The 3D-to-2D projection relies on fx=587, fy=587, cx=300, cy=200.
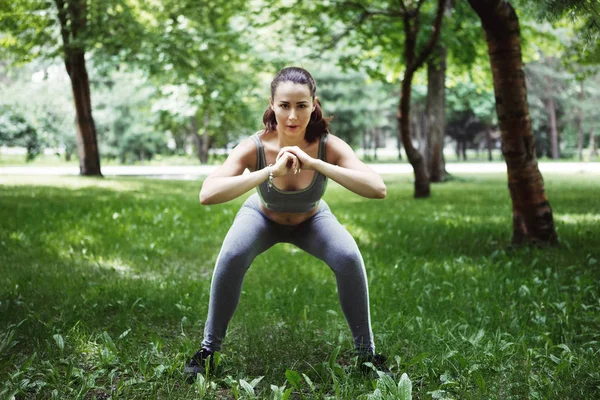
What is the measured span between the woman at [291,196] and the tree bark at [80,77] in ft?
44.6

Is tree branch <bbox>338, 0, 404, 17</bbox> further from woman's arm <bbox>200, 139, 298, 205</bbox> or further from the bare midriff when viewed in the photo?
woman's arm <bbox>200, 139, 298, 205</bbox>

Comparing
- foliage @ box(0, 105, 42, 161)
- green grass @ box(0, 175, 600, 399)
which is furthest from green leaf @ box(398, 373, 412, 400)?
foliage @ box(0, 105, 42, 161)

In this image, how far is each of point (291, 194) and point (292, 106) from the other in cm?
51

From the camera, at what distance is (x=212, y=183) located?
320 centimetres

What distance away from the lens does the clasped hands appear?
3066 millimetres

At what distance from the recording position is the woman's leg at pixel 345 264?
3.28m

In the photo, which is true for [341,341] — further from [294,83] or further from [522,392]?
[294,83]

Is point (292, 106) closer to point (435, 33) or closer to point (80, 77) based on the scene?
point (435, 33)

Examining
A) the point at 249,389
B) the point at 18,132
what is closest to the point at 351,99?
the point at 18,132

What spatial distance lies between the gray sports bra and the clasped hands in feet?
0.80

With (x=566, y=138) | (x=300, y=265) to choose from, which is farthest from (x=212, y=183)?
(x=566, y=138)

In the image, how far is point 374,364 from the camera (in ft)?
11.3

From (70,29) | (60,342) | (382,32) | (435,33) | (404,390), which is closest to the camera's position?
(404,390)

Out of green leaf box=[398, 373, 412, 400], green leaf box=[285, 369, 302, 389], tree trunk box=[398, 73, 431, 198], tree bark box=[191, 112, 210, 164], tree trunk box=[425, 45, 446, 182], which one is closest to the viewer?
green leaf box=[398, 373, 412, 400]
